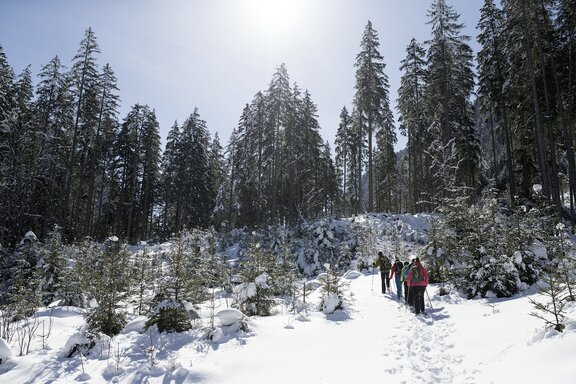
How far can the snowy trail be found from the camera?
20.3ft

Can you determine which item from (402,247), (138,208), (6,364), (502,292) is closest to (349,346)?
(502,292)

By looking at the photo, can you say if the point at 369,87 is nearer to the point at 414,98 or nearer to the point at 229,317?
the point at 414,98

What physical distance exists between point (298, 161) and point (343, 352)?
31025 mm

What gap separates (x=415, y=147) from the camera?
113ft

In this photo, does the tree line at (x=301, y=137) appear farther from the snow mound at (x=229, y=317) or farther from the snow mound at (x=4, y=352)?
the snow mound at (x=4, y=352)

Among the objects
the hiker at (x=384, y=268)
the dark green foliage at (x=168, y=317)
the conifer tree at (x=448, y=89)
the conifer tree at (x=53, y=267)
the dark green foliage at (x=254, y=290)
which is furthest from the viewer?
the conifer tree at (x=448, y=89)

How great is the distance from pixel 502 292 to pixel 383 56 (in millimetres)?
24847

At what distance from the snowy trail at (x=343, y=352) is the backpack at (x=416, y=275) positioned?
1.05 m

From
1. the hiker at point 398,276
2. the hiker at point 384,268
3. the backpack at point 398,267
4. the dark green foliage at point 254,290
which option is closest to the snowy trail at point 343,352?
the dark green foliage at point 254,290

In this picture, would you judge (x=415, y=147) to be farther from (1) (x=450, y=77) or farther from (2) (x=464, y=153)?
(1) (x=450, y=77)

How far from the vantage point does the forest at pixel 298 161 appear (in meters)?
12.3

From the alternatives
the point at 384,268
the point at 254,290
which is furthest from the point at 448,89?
the point at 254,290

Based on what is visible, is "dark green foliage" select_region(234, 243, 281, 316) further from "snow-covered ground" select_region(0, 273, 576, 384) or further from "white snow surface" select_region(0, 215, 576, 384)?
"snow-covered ground" select_region(0, 273, 576, 384)

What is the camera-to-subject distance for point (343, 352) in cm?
752
